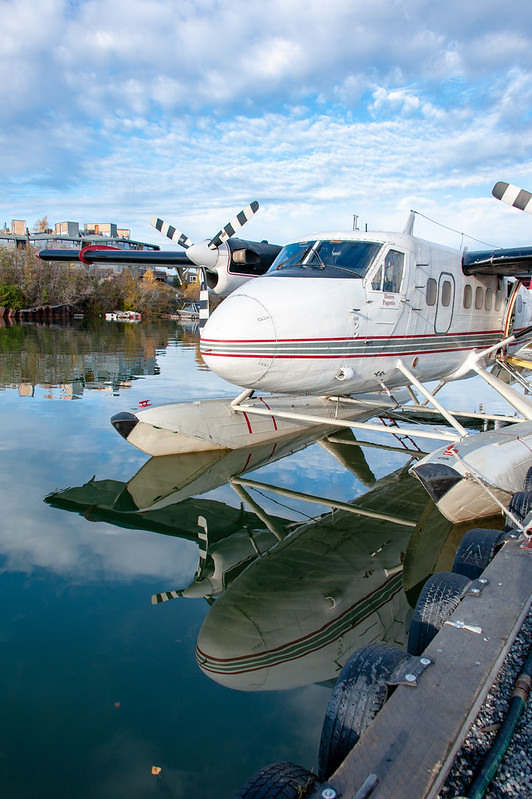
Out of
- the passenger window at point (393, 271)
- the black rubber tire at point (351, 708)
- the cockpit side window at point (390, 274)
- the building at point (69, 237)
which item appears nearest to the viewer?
the black rubber tire at point (351, 708)

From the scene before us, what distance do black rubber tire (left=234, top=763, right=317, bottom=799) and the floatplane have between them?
4709mm

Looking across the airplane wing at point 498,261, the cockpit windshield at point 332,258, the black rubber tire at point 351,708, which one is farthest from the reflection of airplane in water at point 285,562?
the airplane wing at point 498,261

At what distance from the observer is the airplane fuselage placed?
276 inches

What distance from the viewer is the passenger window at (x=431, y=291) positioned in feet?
30.1

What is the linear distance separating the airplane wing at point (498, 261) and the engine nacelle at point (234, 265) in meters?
4.22

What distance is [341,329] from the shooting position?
24.8 ft

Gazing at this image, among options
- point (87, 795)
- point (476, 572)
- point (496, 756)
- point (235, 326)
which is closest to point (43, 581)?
point (87, 795)

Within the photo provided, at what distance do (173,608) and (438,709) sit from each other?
308 cm

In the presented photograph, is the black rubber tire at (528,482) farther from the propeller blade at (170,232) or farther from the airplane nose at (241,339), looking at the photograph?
the propeller blade at (170,232)

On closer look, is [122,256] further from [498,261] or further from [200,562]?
[200,562]

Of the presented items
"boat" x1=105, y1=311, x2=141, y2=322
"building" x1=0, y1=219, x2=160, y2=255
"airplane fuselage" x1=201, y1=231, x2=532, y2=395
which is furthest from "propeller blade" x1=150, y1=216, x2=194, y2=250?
"building" x1=0, y1=219, x2=160, y2=255

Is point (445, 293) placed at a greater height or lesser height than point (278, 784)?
greater

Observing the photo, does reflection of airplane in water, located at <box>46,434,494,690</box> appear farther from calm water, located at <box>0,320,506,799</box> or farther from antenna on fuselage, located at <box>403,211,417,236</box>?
antenna on fuselage, located at <box>403,211,417,236</box>

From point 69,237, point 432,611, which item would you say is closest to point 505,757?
point 432,611
